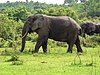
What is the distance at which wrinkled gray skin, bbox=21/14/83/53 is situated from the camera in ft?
73.5

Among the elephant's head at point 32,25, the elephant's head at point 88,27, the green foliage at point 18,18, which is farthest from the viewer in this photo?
the elephant's head at point 88,27

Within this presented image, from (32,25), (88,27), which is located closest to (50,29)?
(32,25)

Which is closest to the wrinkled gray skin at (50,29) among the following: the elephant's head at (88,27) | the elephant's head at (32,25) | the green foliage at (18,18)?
the elephant's head at (32,25)

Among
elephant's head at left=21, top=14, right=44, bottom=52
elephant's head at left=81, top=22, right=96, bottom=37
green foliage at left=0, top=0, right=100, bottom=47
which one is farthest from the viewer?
elephant's head at left=81, top=22, right=96, bottom=37

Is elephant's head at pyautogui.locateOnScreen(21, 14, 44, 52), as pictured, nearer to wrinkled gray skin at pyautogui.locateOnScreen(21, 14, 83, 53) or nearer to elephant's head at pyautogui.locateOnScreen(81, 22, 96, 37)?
wrinkled gray skin at pyautogui.locateOnScreen(21, 14, 83, 53)

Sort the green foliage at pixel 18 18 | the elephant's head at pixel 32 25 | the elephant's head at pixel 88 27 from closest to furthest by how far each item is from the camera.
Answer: the elephant's head at pixel 32 25 → the green foliage at pixel 18 18 → the elephant's head at pixel 88 27

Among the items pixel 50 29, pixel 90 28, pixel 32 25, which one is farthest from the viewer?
pixel 90 28

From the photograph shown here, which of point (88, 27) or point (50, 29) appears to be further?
point (88, 27)

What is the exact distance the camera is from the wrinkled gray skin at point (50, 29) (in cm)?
2241

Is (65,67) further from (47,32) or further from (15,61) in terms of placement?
(47,32)

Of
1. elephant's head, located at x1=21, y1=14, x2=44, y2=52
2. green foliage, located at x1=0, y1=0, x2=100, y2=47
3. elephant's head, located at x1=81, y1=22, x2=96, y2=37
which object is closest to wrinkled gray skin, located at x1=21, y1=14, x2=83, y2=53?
elephant's head, located at x1=21, y1=14, x2=44, y2=52

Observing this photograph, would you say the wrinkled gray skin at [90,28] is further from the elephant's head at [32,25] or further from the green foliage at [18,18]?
the elephant's head at [32,25]

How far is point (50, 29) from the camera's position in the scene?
906 inches

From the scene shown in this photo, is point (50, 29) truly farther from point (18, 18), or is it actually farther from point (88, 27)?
point (18, 18)
